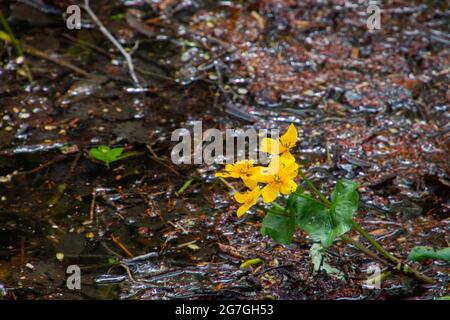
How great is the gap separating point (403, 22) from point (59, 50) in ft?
7.30

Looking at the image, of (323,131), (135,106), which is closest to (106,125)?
(135,106)

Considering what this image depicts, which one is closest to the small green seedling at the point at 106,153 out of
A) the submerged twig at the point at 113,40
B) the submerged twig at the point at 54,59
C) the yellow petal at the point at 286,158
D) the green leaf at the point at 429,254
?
the submerged twig at the point at 113,40

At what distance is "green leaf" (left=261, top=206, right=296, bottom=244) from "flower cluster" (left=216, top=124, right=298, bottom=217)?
0.11m

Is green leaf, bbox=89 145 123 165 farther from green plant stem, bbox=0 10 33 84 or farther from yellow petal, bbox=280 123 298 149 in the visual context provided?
yellow petal, bbox=280 123 298 149

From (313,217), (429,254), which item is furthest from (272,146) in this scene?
(429,254)

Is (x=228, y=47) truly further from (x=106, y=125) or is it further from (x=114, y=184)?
(x=114, y=184)

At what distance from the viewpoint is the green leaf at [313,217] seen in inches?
90.2

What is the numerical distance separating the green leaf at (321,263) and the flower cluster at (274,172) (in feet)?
1.59

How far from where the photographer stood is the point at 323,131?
3.52 meters

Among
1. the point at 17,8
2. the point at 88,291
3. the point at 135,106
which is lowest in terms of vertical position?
the point at 88,291

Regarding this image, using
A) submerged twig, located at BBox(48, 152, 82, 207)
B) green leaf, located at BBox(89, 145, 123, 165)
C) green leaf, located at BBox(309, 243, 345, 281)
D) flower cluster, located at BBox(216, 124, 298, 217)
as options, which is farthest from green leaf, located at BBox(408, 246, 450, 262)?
submerged twig, located at BBox(48, 152, 82, 207)

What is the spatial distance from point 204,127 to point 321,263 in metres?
1.22

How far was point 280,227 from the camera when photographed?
234cm

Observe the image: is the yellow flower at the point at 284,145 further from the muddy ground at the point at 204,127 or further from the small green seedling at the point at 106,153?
the small green seedling at the point at 106,153
